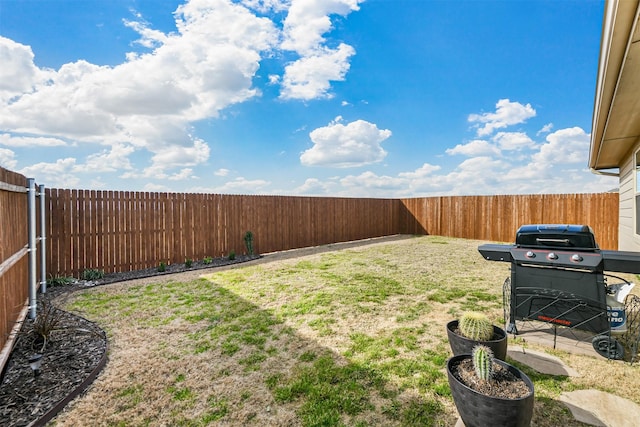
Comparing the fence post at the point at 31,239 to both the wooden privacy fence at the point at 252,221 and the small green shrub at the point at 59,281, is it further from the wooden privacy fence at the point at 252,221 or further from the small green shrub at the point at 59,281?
the wooden privacy fence at the point at 252,221

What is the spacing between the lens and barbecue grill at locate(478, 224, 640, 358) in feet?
9.39

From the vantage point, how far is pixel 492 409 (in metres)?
1.60

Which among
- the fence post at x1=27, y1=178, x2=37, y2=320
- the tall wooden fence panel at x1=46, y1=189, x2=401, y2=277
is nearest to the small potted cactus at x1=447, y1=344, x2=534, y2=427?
the fence post at x1=27, y1=178, x2=37, y2=320

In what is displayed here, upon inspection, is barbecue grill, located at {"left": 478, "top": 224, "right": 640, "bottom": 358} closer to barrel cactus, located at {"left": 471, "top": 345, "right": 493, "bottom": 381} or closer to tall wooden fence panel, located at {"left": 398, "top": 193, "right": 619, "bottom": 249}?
barrel cactus, located at {"left": 471, "top": 345, "right": 493, "bottom": 381}

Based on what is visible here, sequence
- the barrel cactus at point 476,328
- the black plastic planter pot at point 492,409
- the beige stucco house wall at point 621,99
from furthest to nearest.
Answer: the barrel cactus at point 476,328
the beige stucco house wall at point 621,99
the black plastic planter pot at point 492,409

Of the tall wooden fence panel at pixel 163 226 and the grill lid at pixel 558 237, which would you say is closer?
the grill lid at pixel 558 237

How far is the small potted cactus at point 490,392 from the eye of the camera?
1580mm

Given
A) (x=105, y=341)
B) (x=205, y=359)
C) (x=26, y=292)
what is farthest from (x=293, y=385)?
(x=26, y=292)

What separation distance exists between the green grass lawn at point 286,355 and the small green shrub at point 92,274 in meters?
0.97

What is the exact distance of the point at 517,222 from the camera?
1190 centimetres

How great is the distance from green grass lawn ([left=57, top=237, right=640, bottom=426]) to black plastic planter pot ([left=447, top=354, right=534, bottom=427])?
0.30 m

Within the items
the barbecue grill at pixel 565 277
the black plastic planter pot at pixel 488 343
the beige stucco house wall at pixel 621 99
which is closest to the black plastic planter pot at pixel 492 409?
the black plastic planter pot at pixel 488 343

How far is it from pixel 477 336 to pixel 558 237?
1.71 metres

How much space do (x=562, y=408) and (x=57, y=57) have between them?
791 centimetres
